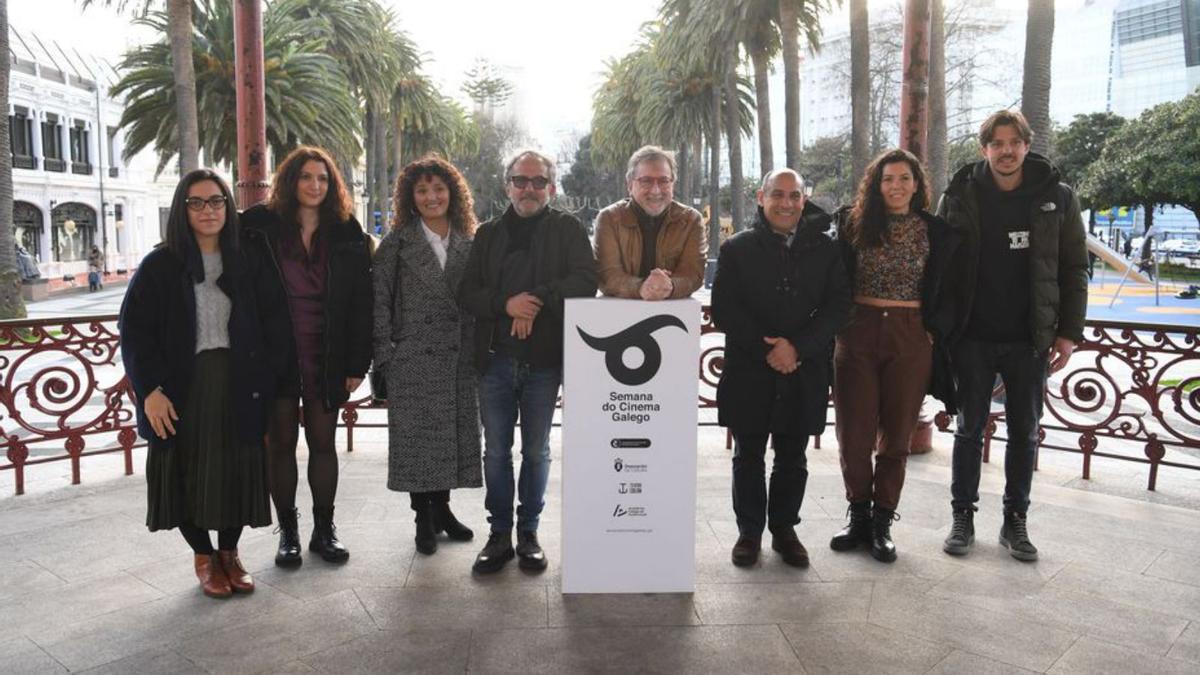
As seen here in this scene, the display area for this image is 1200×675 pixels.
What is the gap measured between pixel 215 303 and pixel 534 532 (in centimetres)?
184

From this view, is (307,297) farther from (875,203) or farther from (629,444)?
(875,203)

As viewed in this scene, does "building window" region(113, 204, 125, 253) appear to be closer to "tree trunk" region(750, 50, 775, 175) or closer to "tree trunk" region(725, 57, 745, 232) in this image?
"tree trunk" region(725, 57, 745, 232)

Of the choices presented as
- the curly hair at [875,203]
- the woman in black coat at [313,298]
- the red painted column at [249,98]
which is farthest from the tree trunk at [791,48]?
the woman in black coat at [313,298]

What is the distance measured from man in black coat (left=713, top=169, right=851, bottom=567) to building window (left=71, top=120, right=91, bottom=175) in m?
50.8

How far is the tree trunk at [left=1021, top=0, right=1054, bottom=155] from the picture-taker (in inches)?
388

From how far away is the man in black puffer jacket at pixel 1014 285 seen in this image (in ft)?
14.2

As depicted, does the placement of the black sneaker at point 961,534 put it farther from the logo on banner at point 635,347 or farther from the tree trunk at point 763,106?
the tree trunk at point 763,106

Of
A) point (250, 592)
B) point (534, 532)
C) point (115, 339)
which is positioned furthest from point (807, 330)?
point (115, 339)

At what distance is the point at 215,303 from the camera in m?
3.80

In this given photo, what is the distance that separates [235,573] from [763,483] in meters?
2.54

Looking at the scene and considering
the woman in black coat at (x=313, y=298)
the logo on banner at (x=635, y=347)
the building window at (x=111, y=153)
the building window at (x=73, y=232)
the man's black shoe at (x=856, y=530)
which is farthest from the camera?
the building window at (x=111, y=153)

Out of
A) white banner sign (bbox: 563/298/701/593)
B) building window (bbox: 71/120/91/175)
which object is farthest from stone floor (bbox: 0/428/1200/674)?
building window (bbox: 71/120/91/175)

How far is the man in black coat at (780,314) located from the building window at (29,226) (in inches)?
1766

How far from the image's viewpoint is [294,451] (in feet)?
14.1
